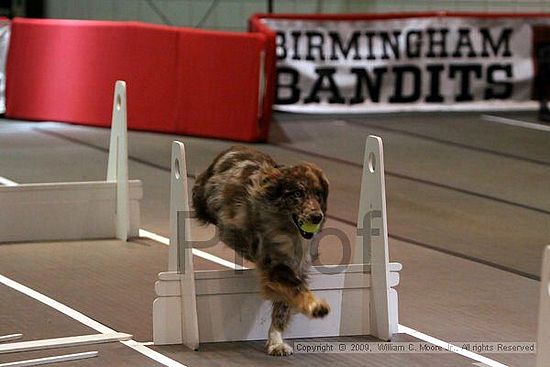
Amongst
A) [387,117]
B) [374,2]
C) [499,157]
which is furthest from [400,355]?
[374,2]

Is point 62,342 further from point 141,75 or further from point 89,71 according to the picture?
point 89,71

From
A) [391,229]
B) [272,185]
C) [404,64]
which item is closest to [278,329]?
[272,185]

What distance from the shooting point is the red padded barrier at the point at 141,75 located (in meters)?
14.3

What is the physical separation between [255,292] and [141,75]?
8.85m

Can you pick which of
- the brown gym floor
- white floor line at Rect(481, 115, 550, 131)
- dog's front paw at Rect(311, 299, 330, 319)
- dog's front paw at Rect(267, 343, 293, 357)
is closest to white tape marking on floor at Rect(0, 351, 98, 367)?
the brown gym floor

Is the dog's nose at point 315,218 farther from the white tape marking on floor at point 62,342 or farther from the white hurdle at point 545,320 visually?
the white hurdle at point 545,320

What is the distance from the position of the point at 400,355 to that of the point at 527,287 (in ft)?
6.17

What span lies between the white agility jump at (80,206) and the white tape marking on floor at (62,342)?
2.62m

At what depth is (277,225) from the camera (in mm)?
5840

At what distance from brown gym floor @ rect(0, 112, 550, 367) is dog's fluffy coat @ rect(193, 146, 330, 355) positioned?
0.37 metres

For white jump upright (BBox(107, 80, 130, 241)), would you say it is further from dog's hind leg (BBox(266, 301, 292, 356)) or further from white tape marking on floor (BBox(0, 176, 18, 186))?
dog's hind leg (BBox(266, 301, 292, 356))

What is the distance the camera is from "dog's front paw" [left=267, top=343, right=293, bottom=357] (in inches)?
238

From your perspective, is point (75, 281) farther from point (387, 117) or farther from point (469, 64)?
point (469, 64)

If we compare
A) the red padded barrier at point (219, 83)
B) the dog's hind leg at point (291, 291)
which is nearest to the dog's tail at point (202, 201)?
the dog's hind leg at point (291, 291)
